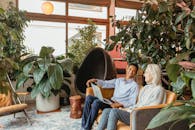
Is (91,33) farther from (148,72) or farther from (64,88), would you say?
(148,72)

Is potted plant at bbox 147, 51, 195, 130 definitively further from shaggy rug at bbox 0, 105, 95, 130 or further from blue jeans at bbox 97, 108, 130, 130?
shaggy rug at bbox 0, 105, 95, 130

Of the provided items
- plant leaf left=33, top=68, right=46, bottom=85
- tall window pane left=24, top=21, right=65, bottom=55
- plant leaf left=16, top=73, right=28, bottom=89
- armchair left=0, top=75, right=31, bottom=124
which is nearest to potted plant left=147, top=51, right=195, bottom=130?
armchair left=0, top=75, right=31, bottom=124

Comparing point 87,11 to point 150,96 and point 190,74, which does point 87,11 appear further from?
point 190,74

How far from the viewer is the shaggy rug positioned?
3.78m

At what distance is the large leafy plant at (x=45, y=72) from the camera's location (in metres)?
4.38

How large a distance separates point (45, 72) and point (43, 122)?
954mm

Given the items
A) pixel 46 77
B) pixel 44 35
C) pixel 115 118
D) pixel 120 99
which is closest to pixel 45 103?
pixel 46 77

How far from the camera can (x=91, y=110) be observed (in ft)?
10.9

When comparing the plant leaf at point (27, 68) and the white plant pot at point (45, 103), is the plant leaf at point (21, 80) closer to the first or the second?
the plant leaf at point (27, 68)

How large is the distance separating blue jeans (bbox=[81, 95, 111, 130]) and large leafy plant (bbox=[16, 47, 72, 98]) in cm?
111

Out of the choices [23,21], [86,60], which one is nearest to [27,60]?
[23,21]

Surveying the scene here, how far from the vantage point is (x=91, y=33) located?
19.9ft

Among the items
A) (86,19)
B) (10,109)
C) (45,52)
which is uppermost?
(86,19)

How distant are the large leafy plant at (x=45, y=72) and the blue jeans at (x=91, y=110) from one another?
1114 millimetres
